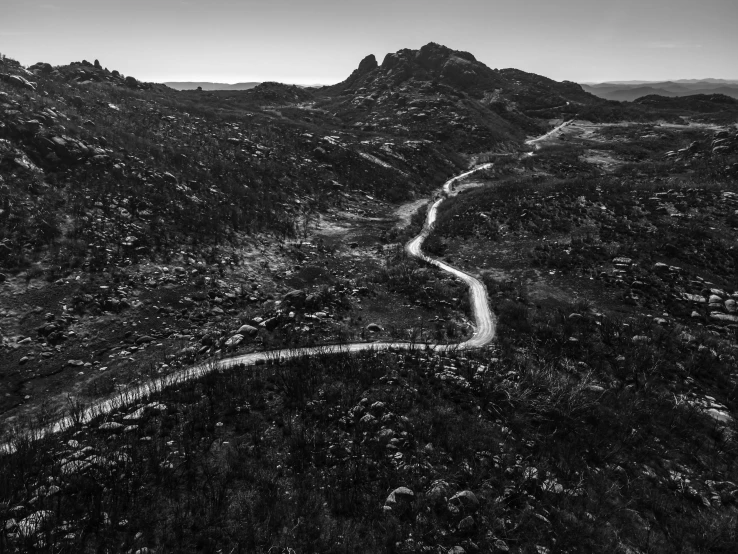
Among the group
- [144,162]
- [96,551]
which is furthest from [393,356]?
[144,162]

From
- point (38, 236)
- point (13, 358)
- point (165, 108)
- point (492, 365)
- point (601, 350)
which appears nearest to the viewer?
point (13, 358)

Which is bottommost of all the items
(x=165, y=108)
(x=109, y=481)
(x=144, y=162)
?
(x=109, y=481)

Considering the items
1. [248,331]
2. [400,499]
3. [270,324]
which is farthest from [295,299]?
[400,499]

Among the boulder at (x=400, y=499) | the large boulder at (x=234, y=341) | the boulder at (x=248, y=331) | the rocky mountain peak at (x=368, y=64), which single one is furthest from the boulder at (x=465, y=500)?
the rocky mountain peak at (x=368, y=64)

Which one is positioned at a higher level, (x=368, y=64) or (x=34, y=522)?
(x=368, y=64)

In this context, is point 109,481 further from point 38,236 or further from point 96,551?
point 38,236

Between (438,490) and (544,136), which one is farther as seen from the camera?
(544,136)

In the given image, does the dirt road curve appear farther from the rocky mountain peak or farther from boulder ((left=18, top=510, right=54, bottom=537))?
boulder ((left=18, top=510, right=54, bottom=537))

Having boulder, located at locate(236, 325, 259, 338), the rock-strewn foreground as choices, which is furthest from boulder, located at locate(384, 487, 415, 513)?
boulder, located at locate(236, 325, 259, 338)

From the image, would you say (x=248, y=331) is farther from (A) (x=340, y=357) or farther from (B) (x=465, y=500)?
(B) (x=465, y=500)

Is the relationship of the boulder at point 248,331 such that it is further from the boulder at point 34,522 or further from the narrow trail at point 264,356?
the boulder at point 34,522

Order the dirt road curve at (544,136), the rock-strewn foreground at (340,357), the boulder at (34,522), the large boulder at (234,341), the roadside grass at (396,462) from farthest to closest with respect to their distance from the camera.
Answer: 1. the dirt road curve at (544,136)
2. the large boulder at (234,341)
3. the rock-strewn foreground at (340,357)
4. the roadside grass at (396,462)
5. the boulder at (34,522)
